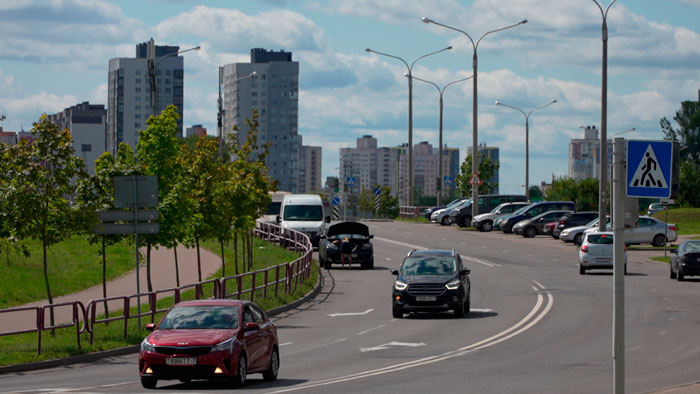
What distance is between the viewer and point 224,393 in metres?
16.6

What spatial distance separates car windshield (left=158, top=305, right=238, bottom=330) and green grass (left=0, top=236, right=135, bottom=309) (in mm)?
19160

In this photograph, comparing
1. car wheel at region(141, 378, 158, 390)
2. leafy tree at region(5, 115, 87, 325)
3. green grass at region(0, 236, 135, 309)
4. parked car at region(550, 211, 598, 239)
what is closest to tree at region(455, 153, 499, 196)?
parked car at region(550, 211, 598, 239)

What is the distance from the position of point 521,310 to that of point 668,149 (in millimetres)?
20595

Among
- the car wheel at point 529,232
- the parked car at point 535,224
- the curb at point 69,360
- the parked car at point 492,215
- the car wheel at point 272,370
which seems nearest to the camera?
the car wheel at point 272,370

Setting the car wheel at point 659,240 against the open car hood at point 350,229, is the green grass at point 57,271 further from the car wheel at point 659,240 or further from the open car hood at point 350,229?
the car wheel at point 659,240

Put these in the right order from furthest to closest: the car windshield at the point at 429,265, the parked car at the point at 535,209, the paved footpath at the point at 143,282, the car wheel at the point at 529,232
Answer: the parked car at the point at 535,209 → the car wheel at the point at 529,232 → the paved footpath at the point at 143,282 → the car windshield at the point at 429,265

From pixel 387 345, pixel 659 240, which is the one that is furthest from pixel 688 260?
pixel 387 345

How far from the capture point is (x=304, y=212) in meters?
56.8

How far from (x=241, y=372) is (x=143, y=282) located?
28.3 m

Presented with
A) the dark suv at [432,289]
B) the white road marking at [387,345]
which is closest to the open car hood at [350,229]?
the dark suv at [432,289]

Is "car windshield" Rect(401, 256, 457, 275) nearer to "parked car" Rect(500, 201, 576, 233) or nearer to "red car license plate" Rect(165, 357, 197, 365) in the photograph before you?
"red car license plate" Rect(165, 357, 197, 365)

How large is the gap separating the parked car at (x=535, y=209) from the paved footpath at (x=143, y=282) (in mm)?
19029

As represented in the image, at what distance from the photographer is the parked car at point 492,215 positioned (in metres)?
72.2

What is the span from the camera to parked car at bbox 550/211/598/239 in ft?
204
